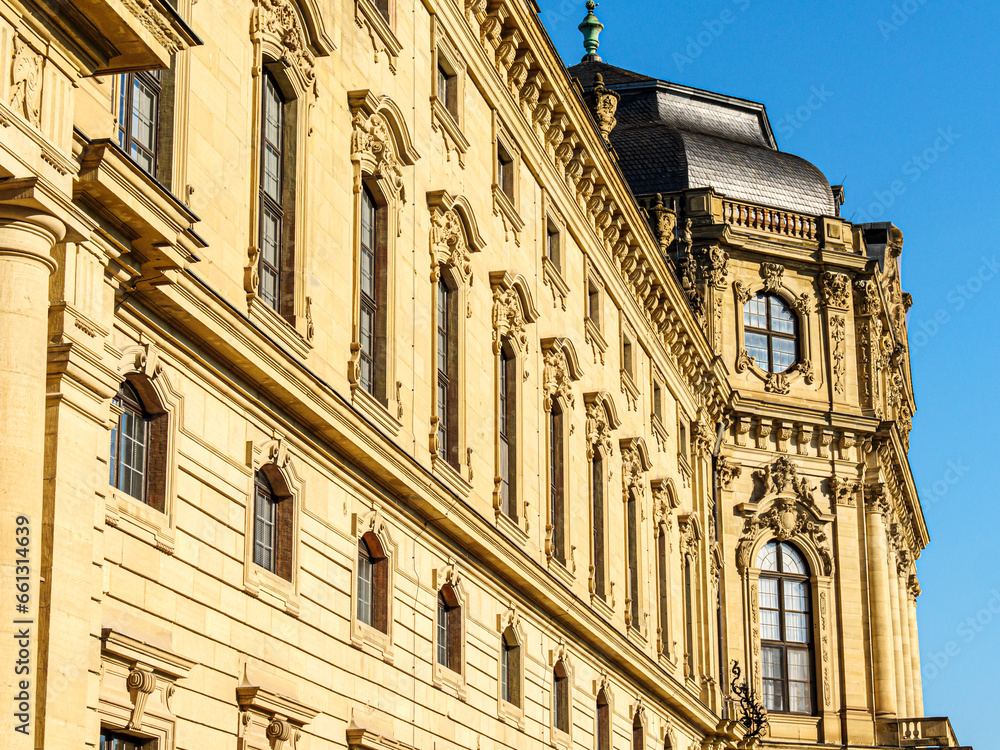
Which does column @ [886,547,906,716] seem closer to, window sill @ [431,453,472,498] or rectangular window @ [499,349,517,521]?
rectangular window @ [499,349,517,521]

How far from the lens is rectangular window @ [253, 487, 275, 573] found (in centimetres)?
2053

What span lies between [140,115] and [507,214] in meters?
14.2

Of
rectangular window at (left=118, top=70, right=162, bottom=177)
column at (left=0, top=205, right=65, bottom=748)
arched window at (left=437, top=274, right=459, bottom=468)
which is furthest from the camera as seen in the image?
arched window at (left=437, top=274, right=459, bottom=468)

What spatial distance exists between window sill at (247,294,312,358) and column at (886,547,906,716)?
3951 centimetres

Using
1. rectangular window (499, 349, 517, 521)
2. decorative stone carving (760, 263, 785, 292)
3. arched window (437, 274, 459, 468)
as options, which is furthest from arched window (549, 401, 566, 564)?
decorative stone carving (760, 263, 785, 292)

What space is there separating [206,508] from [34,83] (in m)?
5.89

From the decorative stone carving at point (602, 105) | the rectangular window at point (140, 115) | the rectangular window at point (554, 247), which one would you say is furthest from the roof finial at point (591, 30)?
the rectangular window at point (140, 115)

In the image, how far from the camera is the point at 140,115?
1873 centimetres

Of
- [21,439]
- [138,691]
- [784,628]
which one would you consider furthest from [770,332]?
[21,439]

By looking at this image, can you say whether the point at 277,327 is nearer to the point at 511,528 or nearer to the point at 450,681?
the point at 450,681

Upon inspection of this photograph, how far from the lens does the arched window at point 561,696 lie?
3325 centimetres

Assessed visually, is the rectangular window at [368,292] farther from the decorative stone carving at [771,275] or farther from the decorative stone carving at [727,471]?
the decorative stone carving at [771,275]

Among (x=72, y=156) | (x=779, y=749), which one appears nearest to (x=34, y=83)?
(x=72, y=156)

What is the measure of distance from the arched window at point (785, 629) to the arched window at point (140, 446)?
39833mm
